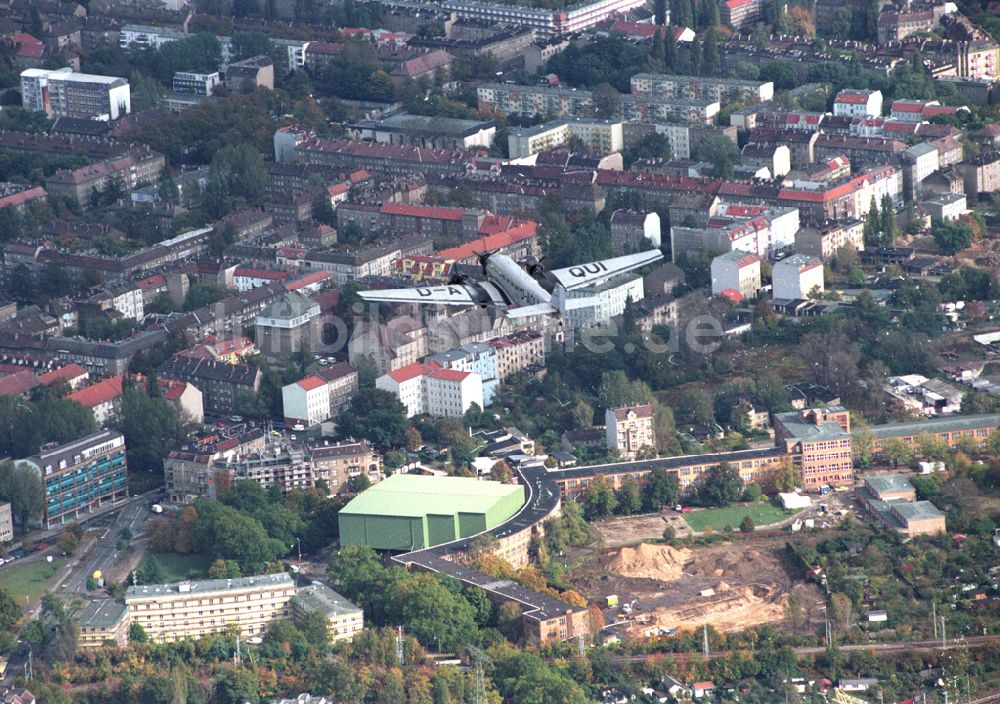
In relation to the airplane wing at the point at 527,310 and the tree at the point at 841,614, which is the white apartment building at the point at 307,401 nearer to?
the airplane wing at the point at 527,310

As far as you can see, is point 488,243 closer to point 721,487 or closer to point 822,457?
point 822,457

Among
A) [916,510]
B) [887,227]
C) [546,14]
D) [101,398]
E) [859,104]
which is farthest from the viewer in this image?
[546,14]

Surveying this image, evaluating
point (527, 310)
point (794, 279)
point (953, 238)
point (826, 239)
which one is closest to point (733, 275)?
point (794, 279)

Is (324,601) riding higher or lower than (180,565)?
higher

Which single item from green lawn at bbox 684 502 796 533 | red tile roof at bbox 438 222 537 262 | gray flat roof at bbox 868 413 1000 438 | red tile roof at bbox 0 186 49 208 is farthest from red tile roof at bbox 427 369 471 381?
red tile roof at bbox 0 186 49 208

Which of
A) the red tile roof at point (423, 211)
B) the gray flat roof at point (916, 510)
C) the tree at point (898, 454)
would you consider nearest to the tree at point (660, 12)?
Answer: the red tile roof at point (423, 211)

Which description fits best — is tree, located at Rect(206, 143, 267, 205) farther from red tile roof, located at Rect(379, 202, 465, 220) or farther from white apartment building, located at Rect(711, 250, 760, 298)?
white apartment building, located at Rect(711, 250, 760, 298)

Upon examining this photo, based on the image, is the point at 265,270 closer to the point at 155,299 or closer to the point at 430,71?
the point at 155,299
